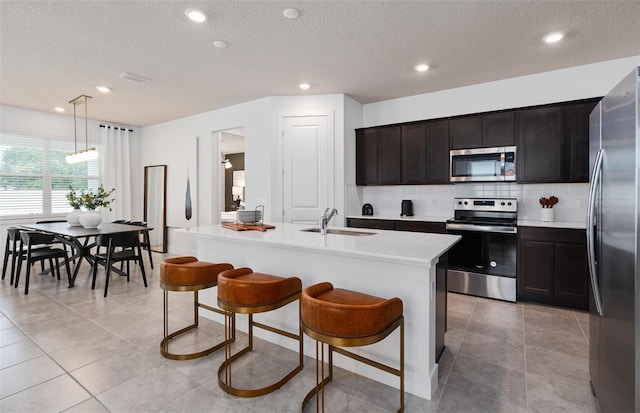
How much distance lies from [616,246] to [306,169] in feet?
12.6

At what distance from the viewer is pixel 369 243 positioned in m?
2.35

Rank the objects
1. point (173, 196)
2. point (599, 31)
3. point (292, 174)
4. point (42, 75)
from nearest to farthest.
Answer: point (599, 31) → point (42, 75) → point (292, 174) → point (173, 196)

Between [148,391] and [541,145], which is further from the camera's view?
[541,145]

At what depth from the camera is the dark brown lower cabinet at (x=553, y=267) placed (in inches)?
133

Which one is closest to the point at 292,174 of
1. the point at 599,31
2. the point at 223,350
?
the point at 223,350

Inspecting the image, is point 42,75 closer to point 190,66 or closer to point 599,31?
point 190,66

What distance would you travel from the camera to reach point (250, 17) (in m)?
2.73

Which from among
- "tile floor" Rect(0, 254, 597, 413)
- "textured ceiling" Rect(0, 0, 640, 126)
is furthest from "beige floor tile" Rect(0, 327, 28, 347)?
"textured ceiling" Rect(0, 0, 640, 126)

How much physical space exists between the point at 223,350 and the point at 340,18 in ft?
9.59

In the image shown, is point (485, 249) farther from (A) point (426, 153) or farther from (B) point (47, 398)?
(B) point (47, 398)

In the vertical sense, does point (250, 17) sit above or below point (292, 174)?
above

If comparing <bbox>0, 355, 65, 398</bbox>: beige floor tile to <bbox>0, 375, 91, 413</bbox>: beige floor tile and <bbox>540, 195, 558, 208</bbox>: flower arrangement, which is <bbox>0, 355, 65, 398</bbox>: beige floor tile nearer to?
<bbox>0, 375, 91, 413</bbox>: beige floor tile

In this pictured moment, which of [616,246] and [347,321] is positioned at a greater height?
[616,246]

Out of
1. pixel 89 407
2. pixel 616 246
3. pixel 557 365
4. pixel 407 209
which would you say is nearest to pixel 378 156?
pixel 407 209
